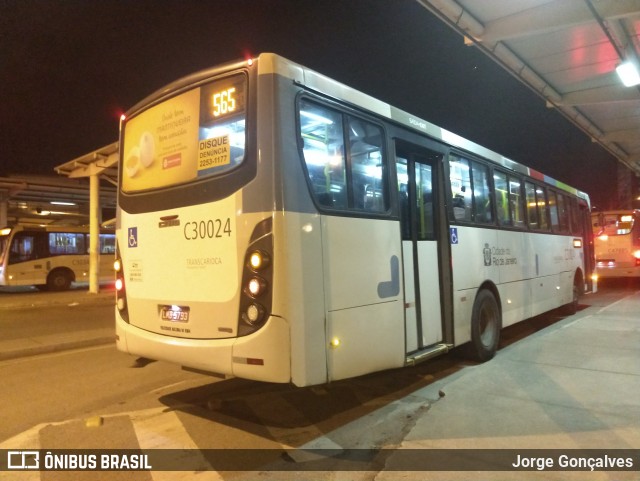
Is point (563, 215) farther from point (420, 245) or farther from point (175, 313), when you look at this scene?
point (175, 313)

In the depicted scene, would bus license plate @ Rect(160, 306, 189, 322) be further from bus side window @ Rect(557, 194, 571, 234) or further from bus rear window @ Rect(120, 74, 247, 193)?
bus side window @ Rect(557, 194, 571, 234)

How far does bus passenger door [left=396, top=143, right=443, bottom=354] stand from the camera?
5.50 m

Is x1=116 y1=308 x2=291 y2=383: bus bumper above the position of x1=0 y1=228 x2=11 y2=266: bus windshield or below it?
below

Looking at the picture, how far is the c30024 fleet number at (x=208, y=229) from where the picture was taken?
4.11m

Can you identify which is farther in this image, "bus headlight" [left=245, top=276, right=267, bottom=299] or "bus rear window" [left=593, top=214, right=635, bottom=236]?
"bus rear window" [left=593, top=214, right=635, bottom=236]

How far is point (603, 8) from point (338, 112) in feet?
23.4

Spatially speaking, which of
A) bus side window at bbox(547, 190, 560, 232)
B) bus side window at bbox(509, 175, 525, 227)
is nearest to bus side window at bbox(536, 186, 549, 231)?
bus side window at bbox(547, 190, 560, 232)

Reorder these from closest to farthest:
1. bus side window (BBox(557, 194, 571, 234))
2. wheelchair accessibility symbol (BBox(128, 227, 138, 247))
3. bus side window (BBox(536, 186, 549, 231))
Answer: wheelchair accessibility symbol (BBox(128, 227, 138, 247))
bus side window (BBox(536, 186, 549, 231))
bus side window (BBox(557, 194, 571, 234))

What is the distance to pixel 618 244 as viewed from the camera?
19656mm

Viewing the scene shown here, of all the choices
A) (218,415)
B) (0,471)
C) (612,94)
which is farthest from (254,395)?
(612,94)

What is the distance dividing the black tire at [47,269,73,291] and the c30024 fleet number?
20.3 meters

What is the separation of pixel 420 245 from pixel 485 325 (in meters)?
2.24

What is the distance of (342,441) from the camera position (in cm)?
430

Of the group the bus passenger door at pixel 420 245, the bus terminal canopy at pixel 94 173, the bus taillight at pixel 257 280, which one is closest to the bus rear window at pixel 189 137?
the bus taillight at pixel 257 280
